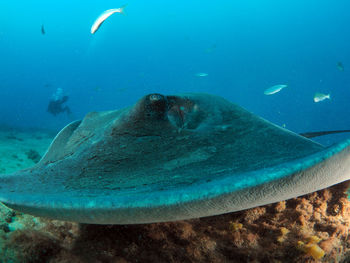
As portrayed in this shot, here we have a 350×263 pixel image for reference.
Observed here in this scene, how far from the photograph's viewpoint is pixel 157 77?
95.1 meters

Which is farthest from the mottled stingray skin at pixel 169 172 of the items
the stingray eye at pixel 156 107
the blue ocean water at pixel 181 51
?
the blue ocean water at pixel 181 51

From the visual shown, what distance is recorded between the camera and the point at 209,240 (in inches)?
56.1

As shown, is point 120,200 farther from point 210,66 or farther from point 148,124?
point 210,66

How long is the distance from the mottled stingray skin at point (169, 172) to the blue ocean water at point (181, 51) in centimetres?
5794

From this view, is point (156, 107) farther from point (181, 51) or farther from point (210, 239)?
point (181, 51)

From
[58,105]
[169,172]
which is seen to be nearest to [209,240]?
[169,172]

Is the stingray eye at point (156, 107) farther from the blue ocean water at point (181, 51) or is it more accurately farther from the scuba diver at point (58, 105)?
the blue ocean water at point (181, 51)

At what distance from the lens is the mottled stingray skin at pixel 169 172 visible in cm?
75

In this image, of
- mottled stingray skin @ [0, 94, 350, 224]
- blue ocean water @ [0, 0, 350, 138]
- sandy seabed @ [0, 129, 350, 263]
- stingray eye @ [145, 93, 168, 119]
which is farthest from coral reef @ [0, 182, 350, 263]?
blue ocean water @ [0, 0, 350, 138]

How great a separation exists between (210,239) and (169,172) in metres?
0.76

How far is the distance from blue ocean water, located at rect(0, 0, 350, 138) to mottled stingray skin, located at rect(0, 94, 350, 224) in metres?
57.9

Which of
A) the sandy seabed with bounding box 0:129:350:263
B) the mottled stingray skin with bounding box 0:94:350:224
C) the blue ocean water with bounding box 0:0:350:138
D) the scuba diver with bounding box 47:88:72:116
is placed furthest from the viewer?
the blue ocean water with bounding box 0:0:350:138

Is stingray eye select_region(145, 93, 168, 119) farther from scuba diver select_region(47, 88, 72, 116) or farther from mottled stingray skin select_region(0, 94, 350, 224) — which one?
scuba diver select_region(47, 88, 72, 116)

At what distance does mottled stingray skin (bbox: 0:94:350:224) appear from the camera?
2.46 ft
